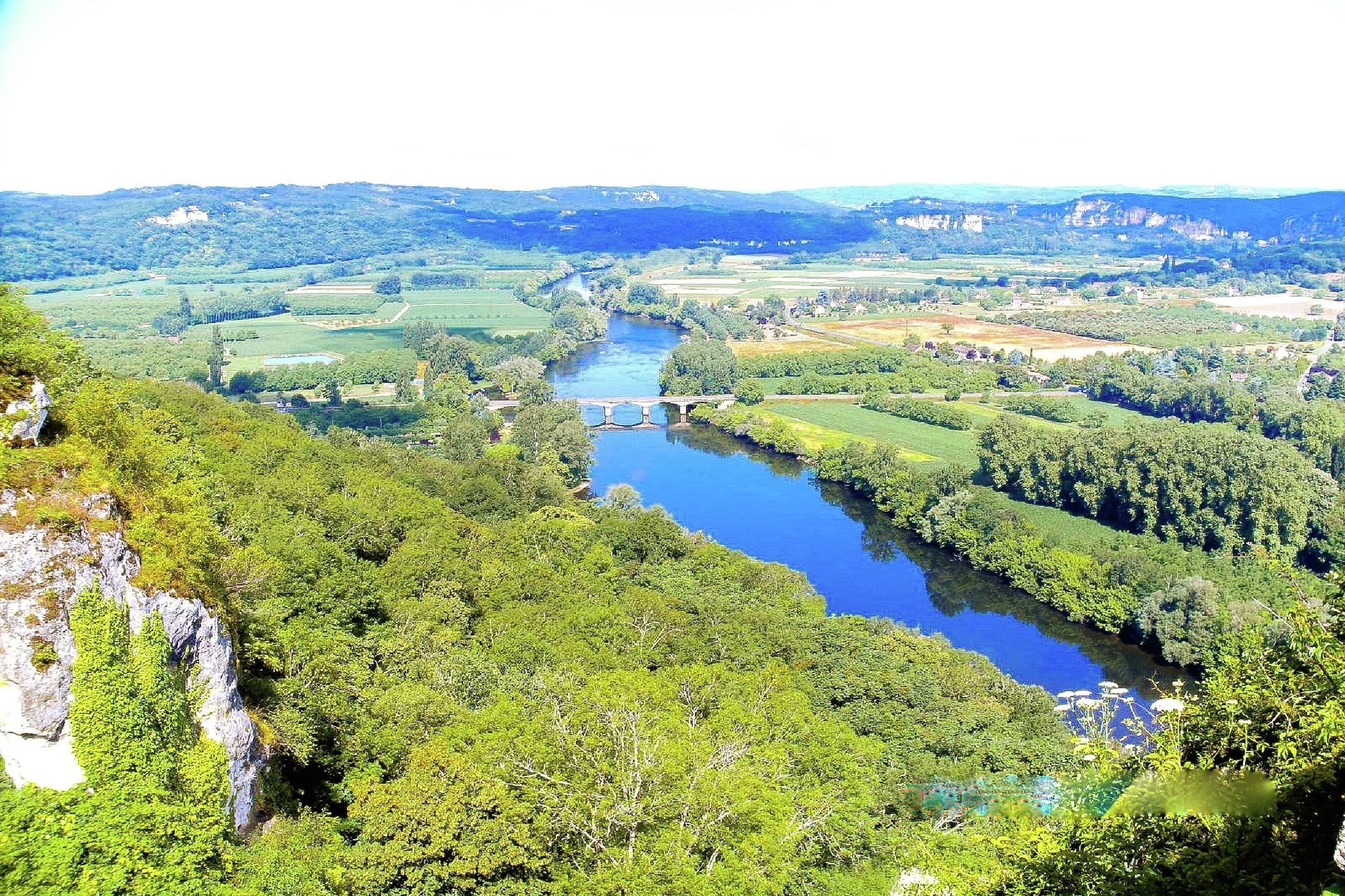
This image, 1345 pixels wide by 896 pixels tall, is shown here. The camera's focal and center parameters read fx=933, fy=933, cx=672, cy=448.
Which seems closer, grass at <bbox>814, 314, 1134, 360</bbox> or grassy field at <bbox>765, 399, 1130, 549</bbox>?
grassy field at <bbox>765, 399, 1130, 549</bbox>

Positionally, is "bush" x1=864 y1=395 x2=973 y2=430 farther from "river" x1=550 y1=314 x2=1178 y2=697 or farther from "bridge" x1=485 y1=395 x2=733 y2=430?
"river" x1=550 y1=314 x2=1178 y2=697

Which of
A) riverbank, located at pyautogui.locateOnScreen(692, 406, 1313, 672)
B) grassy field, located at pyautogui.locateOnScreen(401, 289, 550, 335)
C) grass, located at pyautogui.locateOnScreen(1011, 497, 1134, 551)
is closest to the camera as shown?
riverbank, located at pyautogui.locateOnScreen(692, 406, 1313, 672)

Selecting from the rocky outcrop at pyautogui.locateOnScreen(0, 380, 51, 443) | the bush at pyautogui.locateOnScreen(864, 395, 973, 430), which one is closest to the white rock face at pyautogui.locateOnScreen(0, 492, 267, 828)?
the rocky outcrop at pyautogui.locateOnScreen(0, 380, 51, 443)

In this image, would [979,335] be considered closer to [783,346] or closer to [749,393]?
[783,346]

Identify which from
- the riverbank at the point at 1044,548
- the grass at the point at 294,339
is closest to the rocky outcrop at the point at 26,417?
the riverbank at the point at 1044,548

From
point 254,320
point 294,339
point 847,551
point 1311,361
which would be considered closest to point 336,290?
point 254,320

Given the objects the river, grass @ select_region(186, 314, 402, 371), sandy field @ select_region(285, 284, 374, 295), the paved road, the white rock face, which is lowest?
the river
